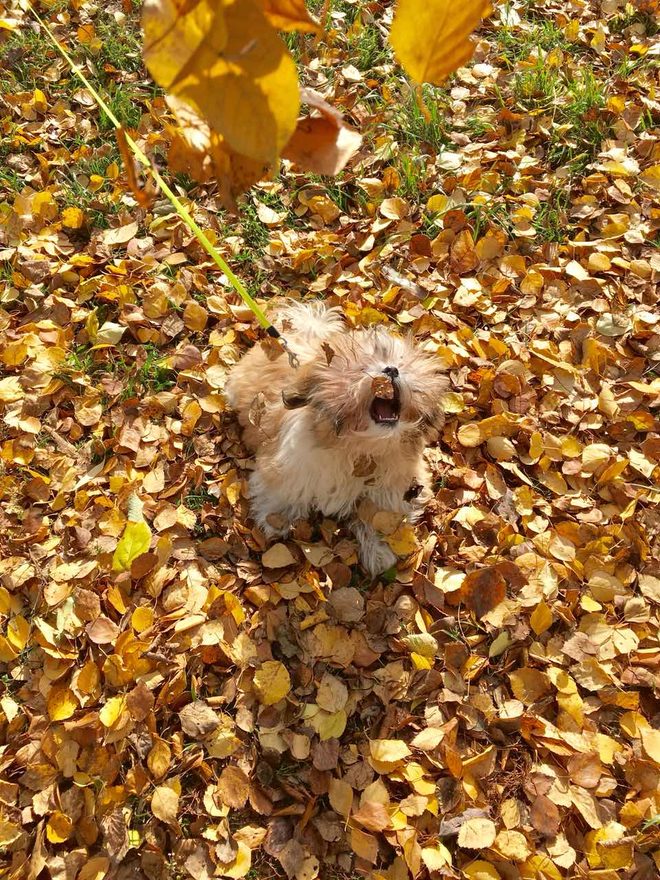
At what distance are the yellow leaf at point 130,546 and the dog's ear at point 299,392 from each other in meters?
1.14

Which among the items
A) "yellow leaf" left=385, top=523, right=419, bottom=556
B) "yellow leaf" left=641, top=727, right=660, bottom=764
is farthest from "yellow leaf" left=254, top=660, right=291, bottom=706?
"yellow leaf" left=641, top=727, right=660, bottom=764

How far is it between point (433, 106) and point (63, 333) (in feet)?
10.3

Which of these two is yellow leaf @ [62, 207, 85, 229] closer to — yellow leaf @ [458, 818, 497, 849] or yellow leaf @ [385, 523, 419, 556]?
yellow leaf @ [385, 523, 419, 556]

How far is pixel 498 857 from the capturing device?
251 centimetres

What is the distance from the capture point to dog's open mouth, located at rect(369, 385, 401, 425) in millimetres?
2514

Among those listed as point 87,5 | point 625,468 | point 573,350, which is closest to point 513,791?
point 625,468

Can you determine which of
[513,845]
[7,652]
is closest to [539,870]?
[513,845]

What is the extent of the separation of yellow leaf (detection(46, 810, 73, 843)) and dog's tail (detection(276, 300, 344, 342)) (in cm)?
243

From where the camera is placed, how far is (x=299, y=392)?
2609mm

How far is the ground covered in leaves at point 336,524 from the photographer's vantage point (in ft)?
8.59

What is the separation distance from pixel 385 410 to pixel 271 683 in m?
1.43

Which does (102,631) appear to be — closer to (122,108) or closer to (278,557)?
(278,557)

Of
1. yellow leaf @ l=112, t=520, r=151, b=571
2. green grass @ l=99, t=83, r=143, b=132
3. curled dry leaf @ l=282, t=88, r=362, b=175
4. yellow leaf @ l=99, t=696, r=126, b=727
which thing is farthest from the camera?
green grass @ l=99, t=83, r=143, b=132

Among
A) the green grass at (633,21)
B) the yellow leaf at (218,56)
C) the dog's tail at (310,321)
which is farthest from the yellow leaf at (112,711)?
the green grass at (633,21)
